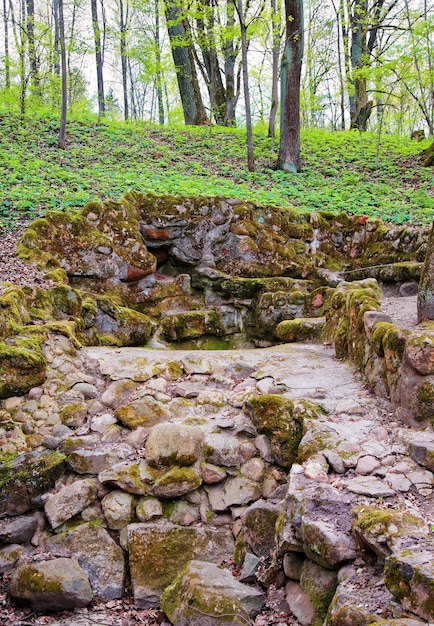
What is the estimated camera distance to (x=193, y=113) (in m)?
19.0

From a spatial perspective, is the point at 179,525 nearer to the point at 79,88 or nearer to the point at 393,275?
the point at 393,275

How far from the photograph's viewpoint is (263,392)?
14.4ft

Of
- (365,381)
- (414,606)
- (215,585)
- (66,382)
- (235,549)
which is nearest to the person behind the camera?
(414,606)

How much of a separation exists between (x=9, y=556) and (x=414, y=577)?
2.77 m

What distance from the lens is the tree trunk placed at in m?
4.07

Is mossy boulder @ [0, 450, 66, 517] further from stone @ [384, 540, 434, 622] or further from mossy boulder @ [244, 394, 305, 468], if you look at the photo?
stone @ [384, 540, 434, 622]

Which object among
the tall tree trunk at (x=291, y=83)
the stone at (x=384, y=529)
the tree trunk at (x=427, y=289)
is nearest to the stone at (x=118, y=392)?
the stone at (x=384, y=529)

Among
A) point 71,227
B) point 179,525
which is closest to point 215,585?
point 179,525

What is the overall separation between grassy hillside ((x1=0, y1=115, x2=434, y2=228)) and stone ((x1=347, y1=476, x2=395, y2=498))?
25.0 feet

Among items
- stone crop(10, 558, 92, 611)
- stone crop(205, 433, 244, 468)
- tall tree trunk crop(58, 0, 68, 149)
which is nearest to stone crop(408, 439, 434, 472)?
stone crop(205, 433, 244, 468)

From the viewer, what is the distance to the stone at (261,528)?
316 cm

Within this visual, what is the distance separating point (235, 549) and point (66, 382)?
7.58 ft

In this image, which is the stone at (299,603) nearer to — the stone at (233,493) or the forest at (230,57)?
the stone at (233,493)

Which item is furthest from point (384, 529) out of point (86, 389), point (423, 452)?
point (86, 389)
